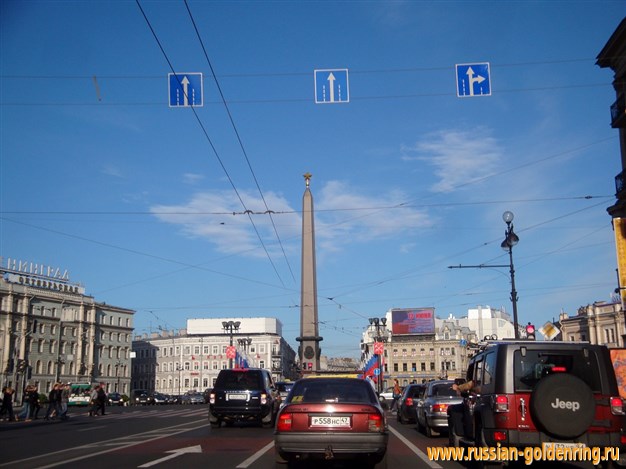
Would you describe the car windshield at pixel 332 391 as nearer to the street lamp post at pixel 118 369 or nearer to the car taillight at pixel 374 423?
the car taillight at pixel 374 423

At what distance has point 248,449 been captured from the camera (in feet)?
44.2

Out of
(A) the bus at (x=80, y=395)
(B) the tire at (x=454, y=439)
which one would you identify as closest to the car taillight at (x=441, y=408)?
(B) the tire at (x=454, y=439)

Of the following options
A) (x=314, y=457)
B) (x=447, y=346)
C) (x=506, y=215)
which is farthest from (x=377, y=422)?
(x=447, y=346)

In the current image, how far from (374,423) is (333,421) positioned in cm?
57

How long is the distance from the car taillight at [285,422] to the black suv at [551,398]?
2639 millimetres

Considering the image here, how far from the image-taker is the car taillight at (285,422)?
9.09 m

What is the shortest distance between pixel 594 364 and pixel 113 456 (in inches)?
337

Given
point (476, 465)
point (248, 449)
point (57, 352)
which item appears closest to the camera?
point (476, 465)

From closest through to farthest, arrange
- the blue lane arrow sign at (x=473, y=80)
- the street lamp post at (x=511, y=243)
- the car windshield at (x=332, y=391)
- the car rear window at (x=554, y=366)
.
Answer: the car rear window at (x=554, y=366)
the car windshield at (x=332, y=391)
the blue lane arrow sign at (x=473, y=80)
the street lamp post at (x=511, y=243)

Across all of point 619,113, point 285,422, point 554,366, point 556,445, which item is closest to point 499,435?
point 556,445

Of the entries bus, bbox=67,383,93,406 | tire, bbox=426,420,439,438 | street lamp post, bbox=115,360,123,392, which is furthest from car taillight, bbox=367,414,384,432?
street lamp post, bbox=115,360,123,392

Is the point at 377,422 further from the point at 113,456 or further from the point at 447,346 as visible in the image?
the point at 447,346

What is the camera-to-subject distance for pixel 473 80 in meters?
16.6

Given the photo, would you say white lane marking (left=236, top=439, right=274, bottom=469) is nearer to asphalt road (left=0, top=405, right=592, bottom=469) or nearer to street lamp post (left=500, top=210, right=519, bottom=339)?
asphalt road (left=0, top=405, right=592, bottom=469)
